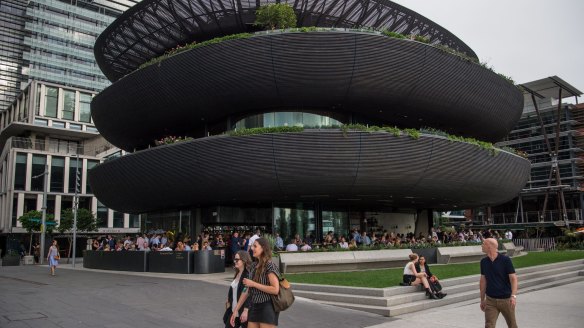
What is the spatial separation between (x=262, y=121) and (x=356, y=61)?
6775 millimetres

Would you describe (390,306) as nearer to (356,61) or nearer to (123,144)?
(356,61)

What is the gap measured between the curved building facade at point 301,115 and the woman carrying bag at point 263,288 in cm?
1780

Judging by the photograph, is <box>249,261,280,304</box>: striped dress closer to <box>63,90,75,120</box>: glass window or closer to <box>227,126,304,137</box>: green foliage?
<box>227,126,304,137</box>: green foliage

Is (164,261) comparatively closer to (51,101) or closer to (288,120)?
(288,120)

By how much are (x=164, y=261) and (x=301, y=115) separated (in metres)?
11.0

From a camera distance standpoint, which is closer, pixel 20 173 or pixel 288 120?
pixel 288 120

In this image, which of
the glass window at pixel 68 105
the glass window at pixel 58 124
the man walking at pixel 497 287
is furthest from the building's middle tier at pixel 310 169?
the glass window at pixel 68 105

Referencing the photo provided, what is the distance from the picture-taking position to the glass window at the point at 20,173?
56438 millimetres

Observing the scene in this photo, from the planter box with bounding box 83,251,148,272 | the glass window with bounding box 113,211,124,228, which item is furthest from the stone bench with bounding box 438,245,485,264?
the glass window with bounding box 113,211,124,228

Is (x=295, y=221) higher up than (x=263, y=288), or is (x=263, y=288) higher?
(x=295, y=221)

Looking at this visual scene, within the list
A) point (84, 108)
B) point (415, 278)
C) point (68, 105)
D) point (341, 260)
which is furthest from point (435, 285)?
point (84, 108)

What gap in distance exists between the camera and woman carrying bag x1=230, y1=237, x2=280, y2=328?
17.6ft

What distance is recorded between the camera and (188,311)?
1116 cm

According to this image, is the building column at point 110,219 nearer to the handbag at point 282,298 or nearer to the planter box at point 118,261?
the planter box at point 118,261
